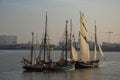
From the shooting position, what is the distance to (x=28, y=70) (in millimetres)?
70750

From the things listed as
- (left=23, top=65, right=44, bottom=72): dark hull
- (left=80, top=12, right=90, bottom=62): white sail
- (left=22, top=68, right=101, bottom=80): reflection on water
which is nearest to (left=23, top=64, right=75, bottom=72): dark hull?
(left=23, top=65, right=44, bottom=72): dark hull

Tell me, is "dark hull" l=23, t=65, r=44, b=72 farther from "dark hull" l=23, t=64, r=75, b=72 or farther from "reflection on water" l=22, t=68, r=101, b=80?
"reflection on water" l=22, t=68, r=101, b=80

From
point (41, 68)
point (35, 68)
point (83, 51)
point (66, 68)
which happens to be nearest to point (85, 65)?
point (83, 51)

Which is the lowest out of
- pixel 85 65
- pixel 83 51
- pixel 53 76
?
pixel 53 76

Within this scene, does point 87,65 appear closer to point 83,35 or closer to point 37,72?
point 83,35

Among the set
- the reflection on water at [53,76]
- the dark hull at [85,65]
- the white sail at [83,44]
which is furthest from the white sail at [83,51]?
the reflection on water at [53,76]

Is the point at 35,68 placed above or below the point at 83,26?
below

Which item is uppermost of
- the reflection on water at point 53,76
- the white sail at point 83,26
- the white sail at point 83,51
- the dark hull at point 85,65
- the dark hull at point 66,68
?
the white sail at point 83,26

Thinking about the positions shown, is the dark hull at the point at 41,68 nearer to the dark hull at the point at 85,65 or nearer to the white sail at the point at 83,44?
the dark hull at the point at 85,65

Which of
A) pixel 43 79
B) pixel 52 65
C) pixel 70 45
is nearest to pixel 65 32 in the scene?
pixel 70 45

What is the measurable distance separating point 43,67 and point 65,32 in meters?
9.22

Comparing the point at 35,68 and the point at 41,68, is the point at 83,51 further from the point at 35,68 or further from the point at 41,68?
the point at 35,68

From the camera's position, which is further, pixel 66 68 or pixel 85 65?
pixel 85 65

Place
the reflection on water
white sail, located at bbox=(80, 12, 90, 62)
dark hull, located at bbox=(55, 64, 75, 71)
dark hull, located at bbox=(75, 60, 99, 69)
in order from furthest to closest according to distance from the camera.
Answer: white sail, located at bbox=(80, 12, 90, 62)
dark hull, located at bbox=(75, 60, 99, 69)
dark hull, located at bbox=(55, 64, 75, 71)
the reflection on water
